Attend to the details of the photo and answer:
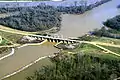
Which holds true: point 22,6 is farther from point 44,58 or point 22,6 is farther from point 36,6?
point 44,58

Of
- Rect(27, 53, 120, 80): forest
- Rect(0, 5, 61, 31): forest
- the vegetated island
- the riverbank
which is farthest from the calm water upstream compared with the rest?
Rect(27, 53, 120, 80): forest

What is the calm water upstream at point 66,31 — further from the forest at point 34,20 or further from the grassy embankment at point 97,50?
the grassy embankment at point 97,50

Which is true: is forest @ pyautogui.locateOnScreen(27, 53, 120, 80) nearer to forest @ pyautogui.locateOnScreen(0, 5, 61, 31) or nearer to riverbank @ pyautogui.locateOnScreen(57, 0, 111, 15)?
forest @ pyautogui.locateOnScreen(0, 5, 61, 31)

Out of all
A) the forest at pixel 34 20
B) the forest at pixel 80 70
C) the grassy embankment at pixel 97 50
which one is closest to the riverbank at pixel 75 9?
the forest at pixel 34 20

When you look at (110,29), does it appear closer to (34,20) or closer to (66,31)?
(66,31)

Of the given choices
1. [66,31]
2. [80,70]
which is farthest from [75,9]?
[80,70]

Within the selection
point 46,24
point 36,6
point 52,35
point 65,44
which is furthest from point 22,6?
point 65,44
